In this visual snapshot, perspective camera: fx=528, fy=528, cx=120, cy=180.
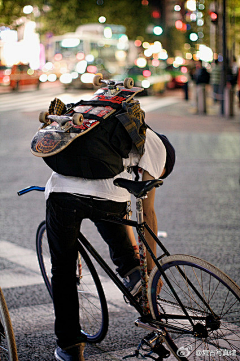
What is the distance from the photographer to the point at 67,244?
2.98 metres

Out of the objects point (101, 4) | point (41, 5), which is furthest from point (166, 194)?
point (101, 4)


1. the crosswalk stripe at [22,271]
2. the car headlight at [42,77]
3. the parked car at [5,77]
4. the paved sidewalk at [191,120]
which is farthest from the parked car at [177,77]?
the crosswalk stripe at [22,271]

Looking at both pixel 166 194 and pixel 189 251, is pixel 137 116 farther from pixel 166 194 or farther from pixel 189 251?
pixel 166 194

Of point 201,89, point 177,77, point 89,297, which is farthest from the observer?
point 177,77

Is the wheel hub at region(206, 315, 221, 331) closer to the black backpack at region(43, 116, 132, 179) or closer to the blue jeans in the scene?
the blue jeans

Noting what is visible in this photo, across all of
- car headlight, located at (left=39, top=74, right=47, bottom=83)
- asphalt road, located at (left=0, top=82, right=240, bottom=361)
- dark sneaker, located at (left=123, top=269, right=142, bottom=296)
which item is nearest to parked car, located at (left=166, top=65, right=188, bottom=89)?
car headlight, located at (left=39, top=74, right=47, bottom=83)

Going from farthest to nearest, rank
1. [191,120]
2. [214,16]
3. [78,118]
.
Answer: [214,16]
[191,120]
[78,118]

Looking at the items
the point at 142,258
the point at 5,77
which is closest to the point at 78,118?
the point at 142,258

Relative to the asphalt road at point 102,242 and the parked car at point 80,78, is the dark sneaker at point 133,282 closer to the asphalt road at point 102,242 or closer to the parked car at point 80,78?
the asphalt road at point 102,242

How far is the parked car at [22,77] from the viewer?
29.7 m

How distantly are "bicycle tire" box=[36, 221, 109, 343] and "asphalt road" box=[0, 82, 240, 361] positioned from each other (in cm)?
12

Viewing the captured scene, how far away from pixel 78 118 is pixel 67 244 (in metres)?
0.74

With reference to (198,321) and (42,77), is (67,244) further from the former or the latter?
(42,77)

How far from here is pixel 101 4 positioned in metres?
52.4
